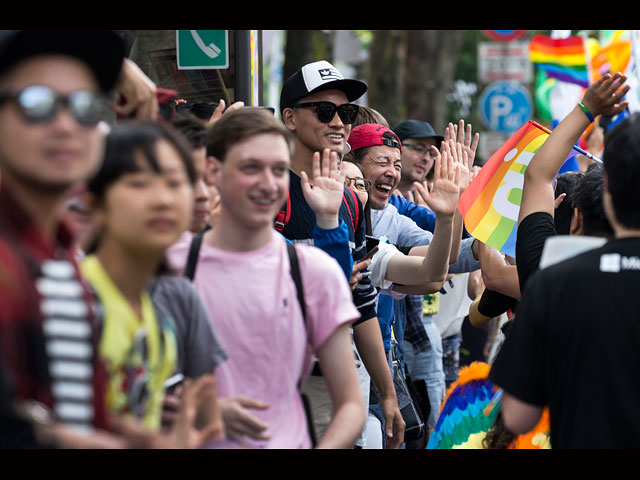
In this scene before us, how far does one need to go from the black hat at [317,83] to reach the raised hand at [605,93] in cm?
126

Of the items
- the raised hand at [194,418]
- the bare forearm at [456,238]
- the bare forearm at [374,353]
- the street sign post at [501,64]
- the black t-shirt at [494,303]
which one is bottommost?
the bare forearm at [374,353]

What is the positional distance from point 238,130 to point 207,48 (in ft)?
12.7

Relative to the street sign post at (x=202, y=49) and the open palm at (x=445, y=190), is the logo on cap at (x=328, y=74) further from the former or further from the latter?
the street sign post at (x=202, y=49)

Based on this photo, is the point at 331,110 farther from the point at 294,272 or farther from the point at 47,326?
the point at 47,326

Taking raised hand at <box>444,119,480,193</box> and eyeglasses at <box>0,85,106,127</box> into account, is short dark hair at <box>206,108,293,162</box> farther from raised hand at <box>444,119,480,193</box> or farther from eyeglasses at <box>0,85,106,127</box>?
raised hand at <box>444,119,480,193</box>

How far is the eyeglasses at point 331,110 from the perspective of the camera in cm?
477

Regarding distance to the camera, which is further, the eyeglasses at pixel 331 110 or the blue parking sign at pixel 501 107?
the blue parking sign at pixel 501 107

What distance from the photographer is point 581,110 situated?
4.00 meters

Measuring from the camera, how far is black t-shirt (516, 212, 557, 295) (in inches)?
145

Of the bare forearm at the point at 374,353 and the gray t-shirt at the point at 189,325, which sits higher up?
the gray t-shirt at the point at 189,325

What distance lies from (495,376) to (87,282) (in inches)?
57.8

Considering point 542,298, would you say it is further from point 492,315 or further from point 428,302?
point 428,302

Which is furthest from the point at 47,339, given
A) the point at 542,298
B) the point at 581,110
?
the point at 581,110

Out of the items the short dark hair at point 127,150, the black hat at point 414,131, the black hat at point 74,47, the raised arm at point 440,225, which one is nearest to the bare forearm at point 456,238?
the raised arm at point 440,225
